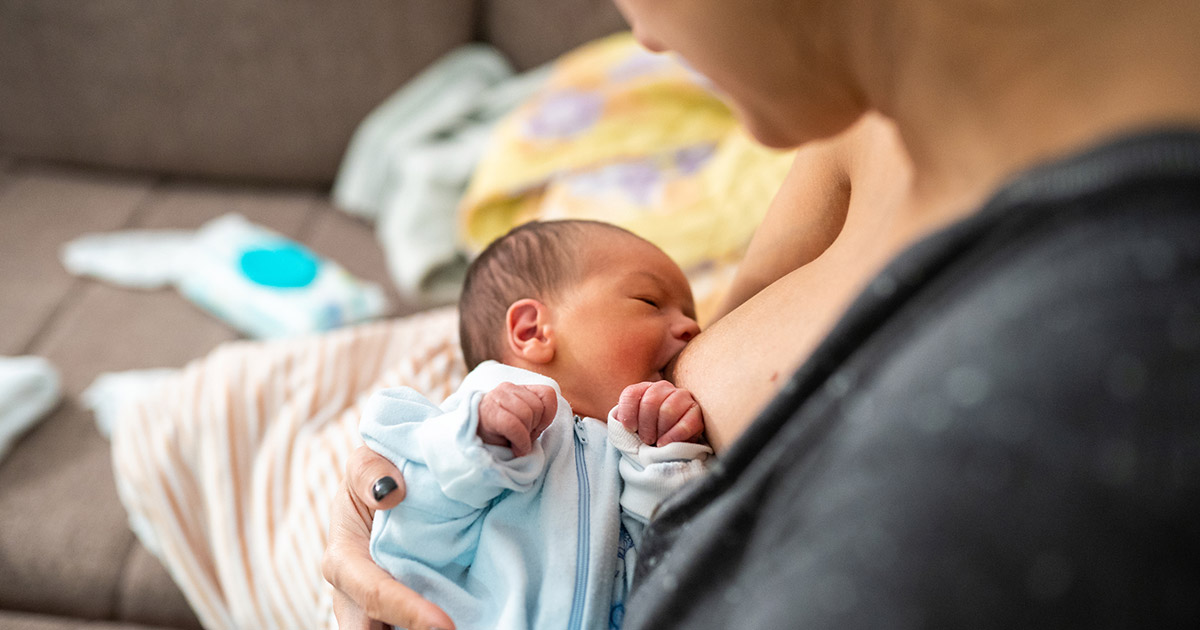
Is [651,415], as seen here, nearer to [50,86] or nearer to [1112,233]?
[1112,233]

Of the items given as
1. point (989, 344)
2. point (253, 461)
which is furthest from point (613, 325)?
point (253, 461)

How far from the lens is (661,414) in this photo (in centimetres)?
80

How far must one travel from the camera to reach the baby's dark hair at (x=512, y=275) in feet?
3.35

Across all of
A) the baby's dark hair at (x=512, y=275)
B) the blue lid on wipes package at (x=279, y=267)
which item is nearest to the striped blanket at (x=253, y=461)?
the baby's dark hair at (x=512, y=275)

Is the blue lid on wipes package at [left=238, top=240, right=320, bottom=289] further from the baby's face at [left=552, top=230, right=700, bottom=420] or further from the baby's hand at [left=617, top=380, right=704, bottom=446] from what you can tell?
the baby's hand at [left=617, top=380, right=704, bottom=446]

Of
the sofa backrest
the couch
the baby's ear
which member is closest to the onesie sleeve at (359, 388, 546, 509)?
the baby's ear

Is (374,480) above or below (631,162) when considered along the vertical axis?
above

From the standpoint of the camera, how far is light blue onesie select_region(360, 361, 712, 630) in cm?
75

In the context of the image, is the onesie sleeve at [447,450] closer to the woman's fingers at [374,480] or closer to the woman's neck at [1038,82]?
the woman's fingers at [374,480]

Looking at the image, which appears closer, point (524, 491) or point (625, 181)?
point (524, 491)

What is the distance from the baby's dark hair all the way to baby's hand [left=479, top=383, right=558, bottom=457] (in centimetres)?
23

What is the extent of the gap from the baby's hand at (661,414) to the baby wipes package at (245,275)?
1087mm

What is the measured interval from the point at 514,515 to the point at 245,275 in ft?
4.01

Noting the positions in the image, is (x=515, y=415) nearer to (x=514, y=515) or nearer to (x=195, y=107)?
(x=514, y=515)
